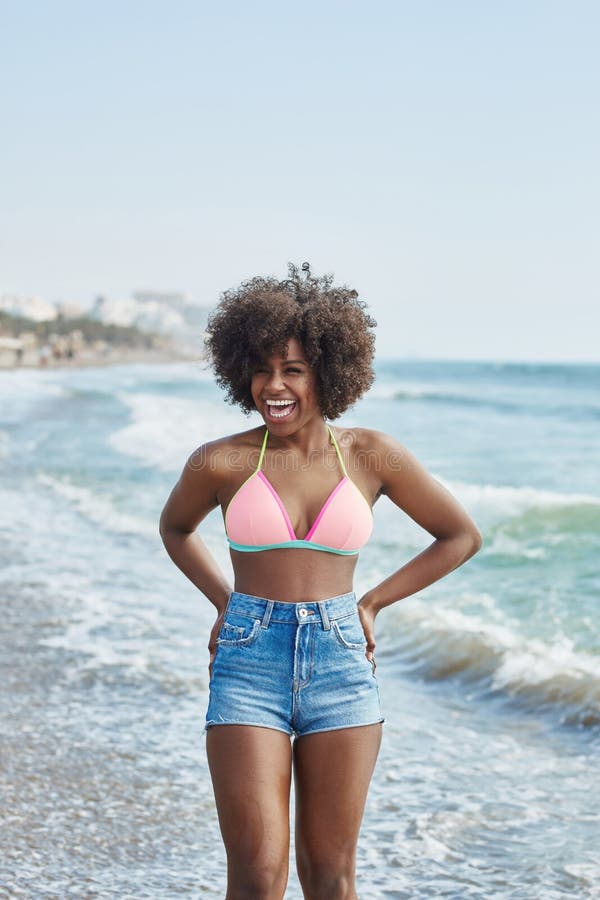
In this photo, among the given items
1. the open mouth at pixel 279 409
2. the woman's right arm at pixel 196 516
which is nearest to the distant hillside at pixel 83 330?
the woman's right arm at pixel 196 516

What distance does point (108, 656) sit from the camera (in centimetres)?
759

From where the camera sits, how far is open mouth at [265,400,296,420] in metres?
3.16

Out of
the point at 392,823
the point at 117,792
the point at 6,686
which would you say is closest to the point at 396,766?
the point at 392,823

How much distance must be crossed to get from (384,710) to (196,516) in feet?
12.0

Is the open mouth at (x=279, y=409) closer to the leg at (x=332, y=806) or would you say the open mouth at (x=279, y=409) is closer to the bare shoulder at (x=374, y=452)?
the bare shoulder at (x=374, y=452)

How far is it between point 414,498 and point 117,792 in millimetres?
2723

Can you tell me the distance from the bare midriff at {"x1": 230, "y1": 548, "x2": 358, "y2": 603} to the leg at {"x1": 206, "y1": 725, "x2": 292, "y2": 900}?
37 centimetres

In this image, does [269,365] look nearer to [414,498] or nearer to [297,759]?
[414,498]

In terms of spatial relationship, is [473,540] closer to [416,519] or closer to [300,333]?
[416,519]

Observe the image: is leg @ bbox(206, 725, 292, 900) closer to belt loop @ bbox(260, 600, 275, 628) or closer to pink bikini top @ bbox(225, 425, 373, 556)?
belt loop @ bbox(260, 600, 275, 628)

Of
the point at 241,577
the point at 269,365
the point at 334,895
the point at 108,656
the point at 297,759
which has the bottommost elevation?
the point at 108,656

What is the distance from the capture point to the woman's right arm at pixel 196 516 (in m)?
3.16

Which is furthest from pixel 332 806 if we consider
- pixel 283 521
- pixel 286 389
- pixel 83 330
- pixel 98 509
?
pixel 83 330

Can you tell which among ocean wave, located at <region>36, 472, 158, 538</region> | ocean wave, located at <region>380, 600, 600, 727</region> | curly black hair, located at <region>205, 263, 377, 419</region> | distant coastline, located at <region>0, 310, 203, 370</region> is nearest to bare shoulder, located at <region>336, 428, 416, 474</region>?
curly black hair, located at <region>205, 263, 377, 419</region>
